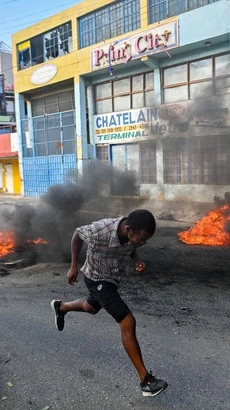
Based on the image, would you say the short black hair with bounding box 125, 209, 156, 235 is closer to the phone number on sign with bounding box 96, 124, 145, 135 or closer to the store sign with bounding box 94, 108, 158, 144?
the store sign with bounding box 94, 108, 158, 144

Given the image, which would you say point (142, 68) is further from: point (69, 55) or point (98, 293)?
point (98, 293)

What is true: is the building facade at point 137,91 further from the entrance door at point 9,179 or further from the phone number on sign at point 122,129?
the entrance door at point 9,179

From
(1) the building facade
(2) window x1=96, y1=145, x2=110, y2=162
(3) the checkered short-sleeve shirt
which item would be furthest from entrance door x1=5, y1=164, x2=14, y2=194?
(3) the checkered short-sleeve shirt

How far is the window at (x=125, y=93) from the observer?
15102 mm

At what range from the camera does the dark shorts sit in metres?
2.72

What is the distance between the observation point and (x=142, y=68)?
1507 cm

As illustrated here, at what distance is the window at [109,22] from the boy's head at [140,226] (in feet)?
45.9

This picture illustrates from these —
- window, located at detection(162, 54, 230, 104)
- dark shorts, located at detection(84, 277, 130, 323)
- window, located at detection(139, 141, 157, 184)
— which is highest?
window, located at detection(162, 54, 230, 104)

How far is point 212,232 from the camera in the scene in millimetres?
8672

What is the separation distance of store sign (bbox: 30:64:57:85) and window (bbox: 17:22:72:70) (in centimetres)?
61

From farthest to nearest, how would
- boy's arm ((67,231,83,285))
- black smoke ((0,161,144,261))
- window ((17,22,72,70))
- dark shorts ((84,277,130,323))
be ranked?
window ((17,22,72,70))
black smoke ((0,161,144,261))
boy's arm ((67,231,83,285))
dark shorts ((84,277,130,323))

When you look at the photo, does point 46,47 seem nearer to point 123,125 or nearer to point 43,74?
point 43,74

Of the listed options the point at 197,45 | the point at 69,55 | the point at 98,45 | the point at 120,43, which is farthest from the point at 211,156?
the point at 69,55

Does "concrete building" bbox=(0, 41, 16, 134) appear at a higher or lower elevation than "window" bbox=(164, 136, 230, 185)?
higher
